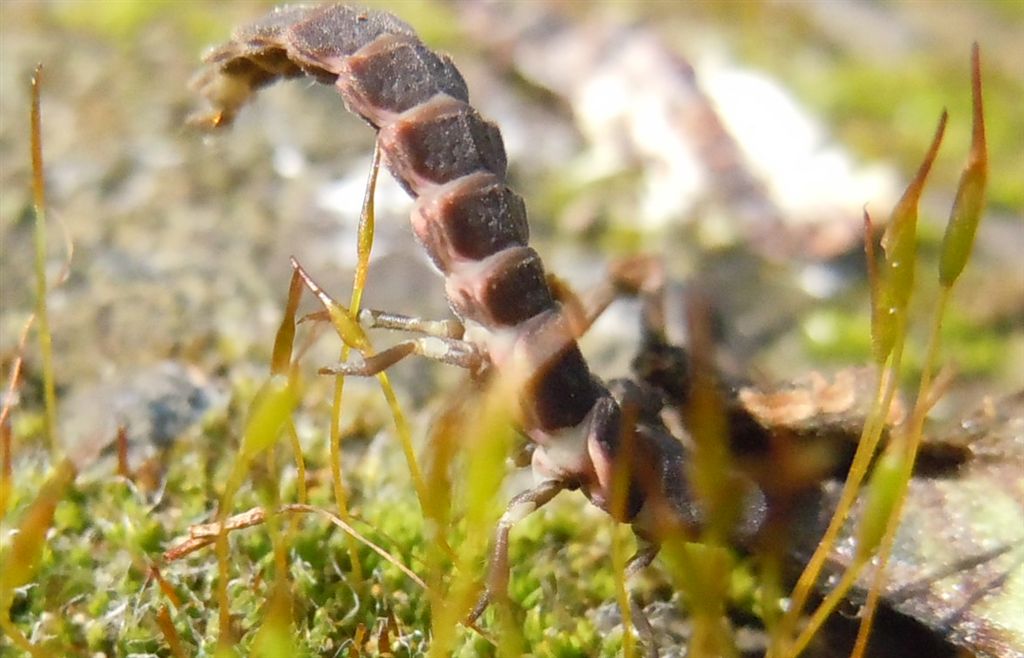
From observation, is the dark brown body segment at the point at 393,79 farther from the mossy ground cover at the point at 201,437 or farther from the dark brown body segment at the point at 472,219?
the mossy ground cover at the point at 201,437

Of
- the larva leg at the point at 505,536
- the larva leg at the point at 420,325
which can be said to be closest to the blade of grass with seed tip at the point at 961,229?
the larva leg at the point at 505,536

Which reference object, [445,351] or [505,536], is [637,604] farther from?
[445,351]

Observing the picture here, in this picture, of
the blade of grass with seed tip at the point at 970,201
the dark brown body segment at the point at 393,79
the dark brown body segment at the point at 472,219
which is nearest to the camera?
the blade of grass with seed tip at the point at 970,201

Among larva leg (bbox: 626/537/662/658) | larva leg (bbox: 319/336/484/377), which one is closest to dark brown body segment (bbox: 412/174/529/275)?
larva leg (bbox: 319/336/484/377)

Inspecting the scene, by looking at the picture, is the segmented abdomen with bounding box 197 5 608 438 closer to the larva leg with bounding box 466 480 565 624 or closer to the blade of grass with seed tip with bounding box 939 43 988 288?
the larva leg with bounding box 466 480 565 624

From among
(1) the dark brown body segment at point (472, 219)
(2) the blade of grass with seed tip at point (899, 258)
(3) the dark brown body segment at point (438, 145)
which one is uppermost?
(3) the dark brown body segment at point (438, 145)

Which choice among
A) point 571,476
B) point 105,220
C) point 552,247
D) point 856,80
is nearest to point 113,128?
point 105,220
